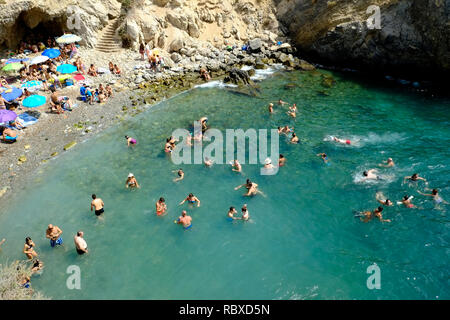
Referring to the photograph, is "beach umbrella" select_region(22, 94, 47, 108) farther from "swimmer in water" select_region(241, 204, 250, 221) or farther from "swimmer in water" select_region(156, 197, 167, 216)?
"swimmer in water" select_region(241, 204, 250, 221)

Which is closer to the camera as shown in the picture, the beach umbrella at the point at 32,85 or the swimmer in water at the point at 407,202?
the swimmer in water at the point at 407,202

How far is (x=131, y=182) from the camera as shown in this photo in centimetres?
1684

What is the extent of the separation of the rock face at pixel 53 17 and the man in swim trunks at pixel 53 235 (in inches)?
922

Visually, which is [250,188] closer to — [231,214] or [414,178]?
[231,214]

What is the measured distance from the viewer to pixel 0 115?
19.0m

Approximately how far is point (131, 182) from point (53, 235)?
468 centimetres

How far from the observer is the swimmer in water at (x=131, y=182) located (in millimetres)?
16747

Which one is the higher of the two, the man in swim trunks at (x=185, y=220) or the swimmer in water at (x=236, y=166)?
the swimmer in water at (x=236, y=166)

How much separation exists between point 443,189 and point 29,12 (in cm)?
3618

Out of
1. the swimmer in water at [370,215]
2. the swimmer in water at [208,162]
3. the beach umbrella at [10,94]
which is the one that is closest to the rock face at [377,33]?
the swimmer in water at [370,215]

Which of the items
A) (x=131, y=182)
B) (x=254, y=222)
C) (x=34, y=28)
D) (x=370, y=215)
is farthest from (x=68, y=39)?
(x=370, y=215)

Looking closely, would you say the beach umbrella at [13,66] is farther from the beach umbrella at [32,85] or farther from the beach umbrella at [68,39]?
the beach umbrella at [68,39]

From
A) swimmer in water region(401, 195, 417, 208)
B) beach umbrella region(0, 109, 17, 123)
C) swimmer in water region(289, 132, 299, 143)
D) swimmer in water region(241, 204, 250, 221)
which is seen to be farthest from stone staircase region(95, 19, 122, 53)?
swimmer in water region(401, 195, 417, 208)

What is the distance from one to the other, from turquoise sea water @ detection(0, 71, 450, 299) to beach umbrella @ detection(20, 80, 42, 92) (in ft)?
25.7
